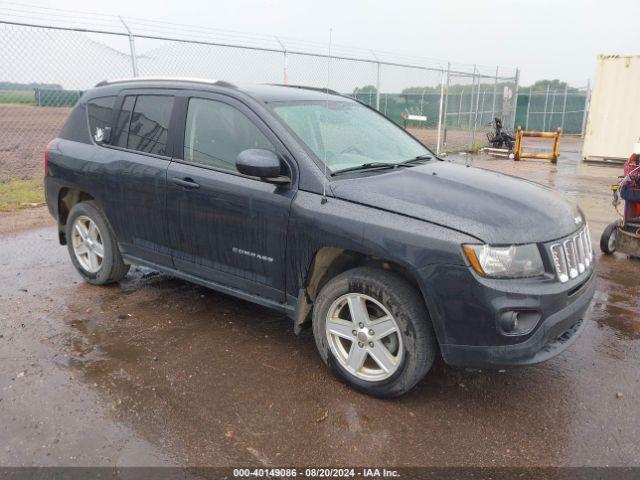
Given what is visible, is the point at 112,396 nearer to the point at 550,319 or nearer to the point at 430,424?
the point at 430,424

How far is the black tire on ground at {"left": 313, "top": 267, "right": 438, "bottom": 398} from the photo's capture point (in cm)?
300

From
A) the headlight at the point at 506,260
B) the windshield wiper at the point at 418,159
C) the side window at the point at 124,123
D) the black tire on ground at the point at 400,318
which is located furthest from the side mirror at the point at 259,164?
the side window at the point at 124,123

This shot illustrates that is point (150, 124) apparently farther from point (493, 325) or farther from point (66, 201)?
point (493, 325)

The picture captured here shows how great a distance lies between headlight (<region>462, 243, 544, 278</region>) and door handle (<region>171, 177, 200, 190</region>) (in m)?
2.02

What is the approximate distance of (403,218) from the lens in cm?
299

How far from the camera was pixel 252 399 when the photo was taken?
322 cm

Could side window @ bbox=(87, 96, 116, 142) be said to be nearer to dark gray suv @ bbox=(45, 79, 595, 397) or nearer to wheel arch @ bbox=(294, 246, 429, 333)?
dark gray suv @ bbox=(45, 79, 595, 397)

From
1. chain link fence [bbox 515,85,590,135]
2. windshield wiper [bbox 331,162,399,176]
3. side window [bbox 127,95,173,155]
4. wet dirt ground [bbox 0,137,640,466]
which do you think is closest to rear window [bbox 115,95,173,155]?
side window [bbox 127,95,173,155]

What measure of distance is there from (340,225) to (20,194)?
782cm

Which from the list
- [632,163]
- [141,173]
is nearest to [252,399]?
[141,173]

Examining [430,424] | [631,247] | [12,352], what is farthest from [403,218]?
[631,247]

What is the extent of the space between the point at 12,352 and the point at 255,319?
1.76m

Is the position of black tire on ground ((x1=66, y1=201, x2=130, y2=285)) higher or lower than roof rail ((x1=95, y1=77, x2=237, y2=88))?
lower

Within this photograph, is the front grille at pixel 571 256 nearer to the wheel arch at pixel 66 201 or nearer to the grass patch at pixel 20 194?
the wheel arch at pixel 66 201
